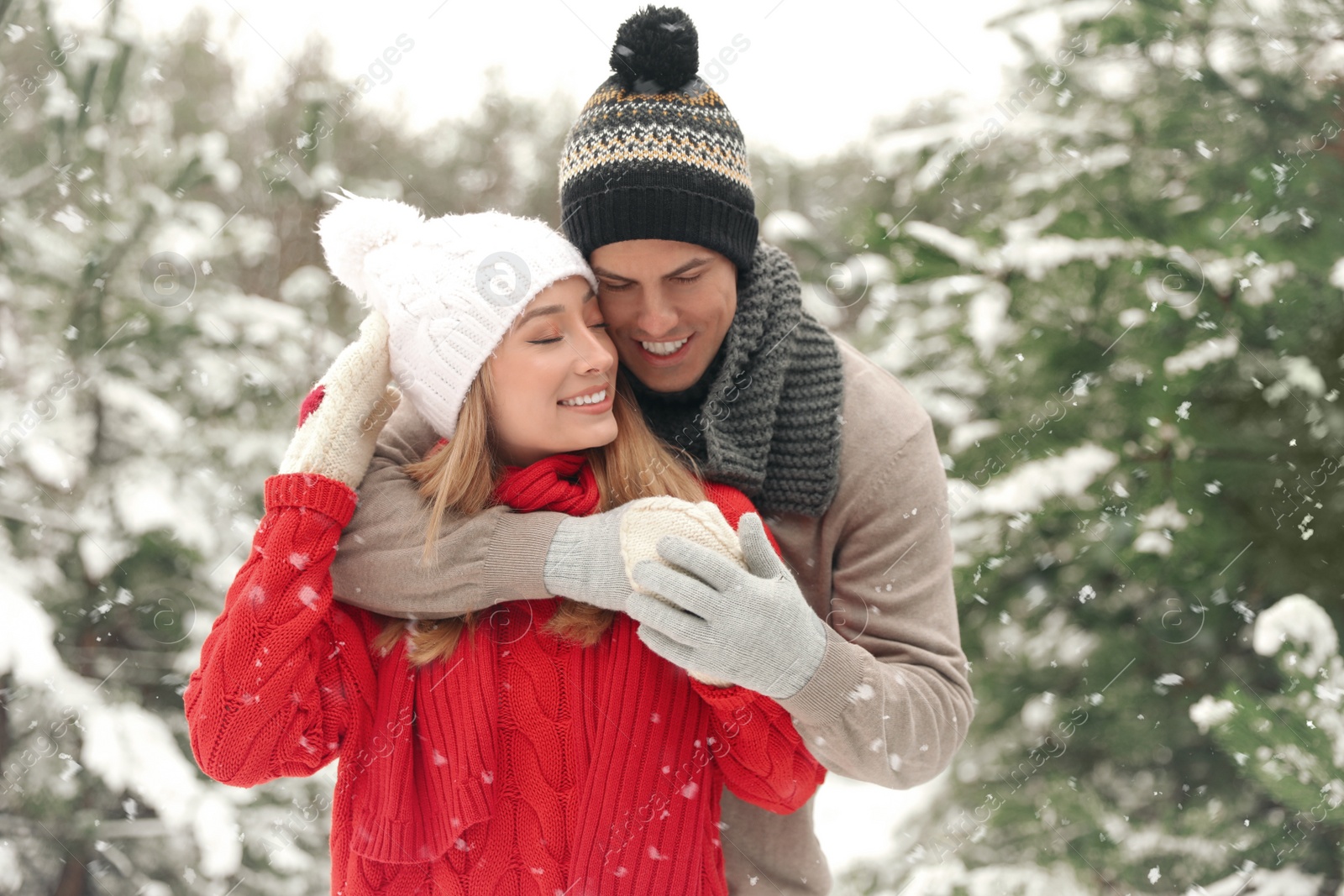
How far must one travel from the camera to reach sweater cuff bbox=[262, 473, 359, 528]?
1426 millimetres

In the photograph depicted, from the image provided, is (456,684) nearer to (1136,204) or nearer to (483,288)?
(483,288)

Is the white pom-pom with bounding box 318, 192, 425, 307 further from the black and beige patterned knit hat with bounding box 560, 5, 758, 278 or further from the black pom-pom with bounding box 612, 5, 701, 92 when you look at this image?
the black pom-pom with bounding box 612, 5, 701, 92

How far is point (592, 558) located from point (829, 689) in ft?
1.29

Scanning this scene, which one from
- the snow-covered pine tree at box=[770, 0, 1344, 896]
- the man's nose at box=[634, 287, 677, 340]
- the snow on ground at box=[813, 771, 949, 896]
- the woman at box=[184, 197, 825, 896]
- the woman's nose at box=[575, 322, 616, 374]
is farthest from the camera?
the snow on ground at box=[813, 771, 949, 896]

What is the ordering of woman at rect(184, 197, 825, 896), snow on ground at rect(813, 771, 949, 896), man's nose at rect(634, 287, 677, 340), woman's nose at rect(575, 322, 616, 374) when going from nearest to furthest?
woman at rect(184, 197, 825, 896)
woman's nose at rect(575, 322, 616, 374)
man's nose at rect(634, 287, 677, 340)
snow on ground at rect(813, 771, 949, 896)

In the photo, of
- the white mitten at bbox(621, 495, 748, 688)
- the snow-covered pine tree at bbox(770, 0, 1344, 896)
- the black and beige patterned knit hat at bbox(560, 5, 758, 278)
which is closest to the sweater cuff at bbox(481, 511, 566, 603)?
the white mitten at bbox(621, 495, 748, 688)

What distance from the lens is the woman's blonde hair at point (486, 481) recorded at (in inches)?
58.9

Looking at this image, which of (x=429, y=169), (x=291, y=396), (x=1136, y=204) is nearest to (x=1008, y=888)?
(x=1136, y=204)

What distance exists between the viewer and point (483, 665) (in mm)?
1491

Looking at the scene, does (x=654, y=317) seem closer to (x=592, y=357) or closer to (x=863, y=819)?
(x=592, y=357)

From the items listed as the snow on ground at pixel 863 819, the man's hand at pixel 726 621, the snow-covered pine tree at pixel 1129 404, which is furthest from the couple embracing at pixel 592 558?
the snow on ground at pixel 863 819

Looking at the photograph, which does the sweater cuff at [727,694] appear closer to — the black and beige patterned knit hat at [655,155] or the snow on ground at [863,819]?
the black and beige patterned knit hat at [655,155]

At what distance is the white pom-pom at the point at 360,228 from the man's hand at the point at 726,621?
728 mm

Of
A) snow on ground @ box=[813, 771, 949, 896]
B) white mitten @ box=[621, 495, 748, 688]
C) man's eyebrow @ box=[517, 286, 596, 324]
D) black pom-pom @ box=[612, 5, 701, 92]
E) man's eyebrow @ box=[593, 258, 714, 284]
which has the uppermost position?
black pom-pom @ box=[612, 5, 701, 92]
